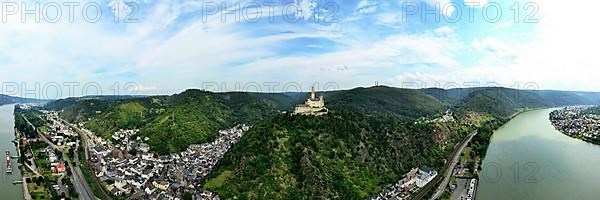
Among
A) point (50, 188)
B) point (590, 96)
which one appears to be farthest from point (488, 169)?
point (590, 96)

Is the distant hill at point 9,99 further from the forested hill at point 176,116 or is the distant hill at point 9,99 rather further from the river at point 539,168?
the river at point 539,168

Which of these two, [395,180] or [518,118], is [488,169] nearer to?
[395,180]

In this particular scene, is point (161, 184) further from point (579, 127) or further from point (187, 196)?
point (579, 127)

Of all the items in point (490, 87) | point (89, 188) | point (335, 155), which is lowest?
point (89, 188)

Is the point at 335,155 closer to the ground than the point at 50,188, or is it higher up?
higher up

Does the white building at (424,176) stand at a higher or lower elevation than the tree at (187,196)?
higher

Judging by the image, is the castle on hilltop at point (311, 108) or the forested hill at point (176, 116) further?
the forested hill at point (176, 116)

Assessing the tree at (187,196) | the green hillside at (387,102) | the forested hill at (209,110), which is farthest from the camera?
the green hillside at (387,102)

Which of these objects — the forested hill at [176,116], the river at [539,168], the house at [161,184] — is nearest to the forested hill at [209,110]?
the forested hill at [176,116]
